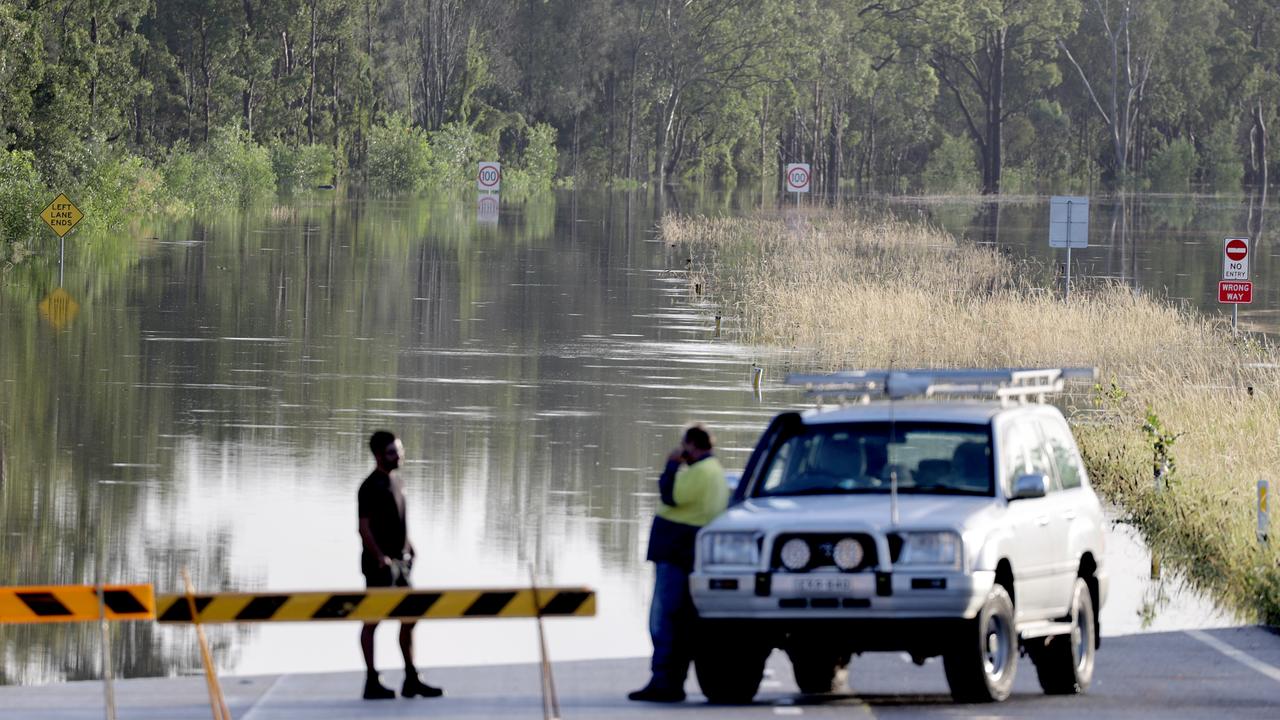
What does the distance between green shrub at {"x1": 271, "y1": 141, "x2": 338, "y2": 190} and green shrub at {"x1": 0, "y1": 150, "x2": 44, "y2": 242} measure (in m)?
53.0

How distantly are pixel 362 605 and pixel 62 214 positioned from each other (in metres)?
38.5

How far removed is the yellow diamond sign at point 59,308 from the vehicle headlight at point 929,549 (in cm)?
2729

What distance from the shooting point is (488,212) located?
93.4m

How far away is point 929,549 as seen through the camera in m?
11.6

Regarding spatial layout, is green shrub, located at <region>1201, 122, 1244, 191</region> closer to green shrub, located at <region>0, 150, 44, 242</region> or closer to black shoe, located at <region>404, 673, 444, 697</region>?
green shrub, located at <region>0, 150, 44, 242</region>

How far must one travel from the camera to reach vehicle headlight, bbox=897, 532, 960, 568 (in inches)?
454

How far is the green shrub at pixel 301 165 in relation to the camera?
109 m

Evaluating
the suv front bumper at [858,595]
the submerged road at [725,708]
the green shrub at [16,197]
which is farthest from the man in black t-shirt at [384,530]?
the green shrub at [16,197]

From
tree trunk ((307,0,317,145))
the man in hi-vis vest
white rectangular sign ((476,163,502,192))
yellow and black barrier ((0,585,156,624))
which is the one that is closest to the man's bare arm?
the man in hi-vis vest

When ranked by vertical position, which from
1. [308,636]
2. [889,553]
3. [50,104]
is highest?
[50,104]

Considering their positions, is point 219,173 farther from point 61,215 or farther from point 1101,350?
point 1101,350

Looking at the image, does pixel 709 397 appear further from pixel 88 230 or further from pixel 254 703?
pixel 88 230

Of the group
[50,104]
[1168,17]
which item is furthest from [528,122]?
[50,104]

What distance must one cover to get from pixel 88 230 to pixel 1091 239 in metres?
34.9
